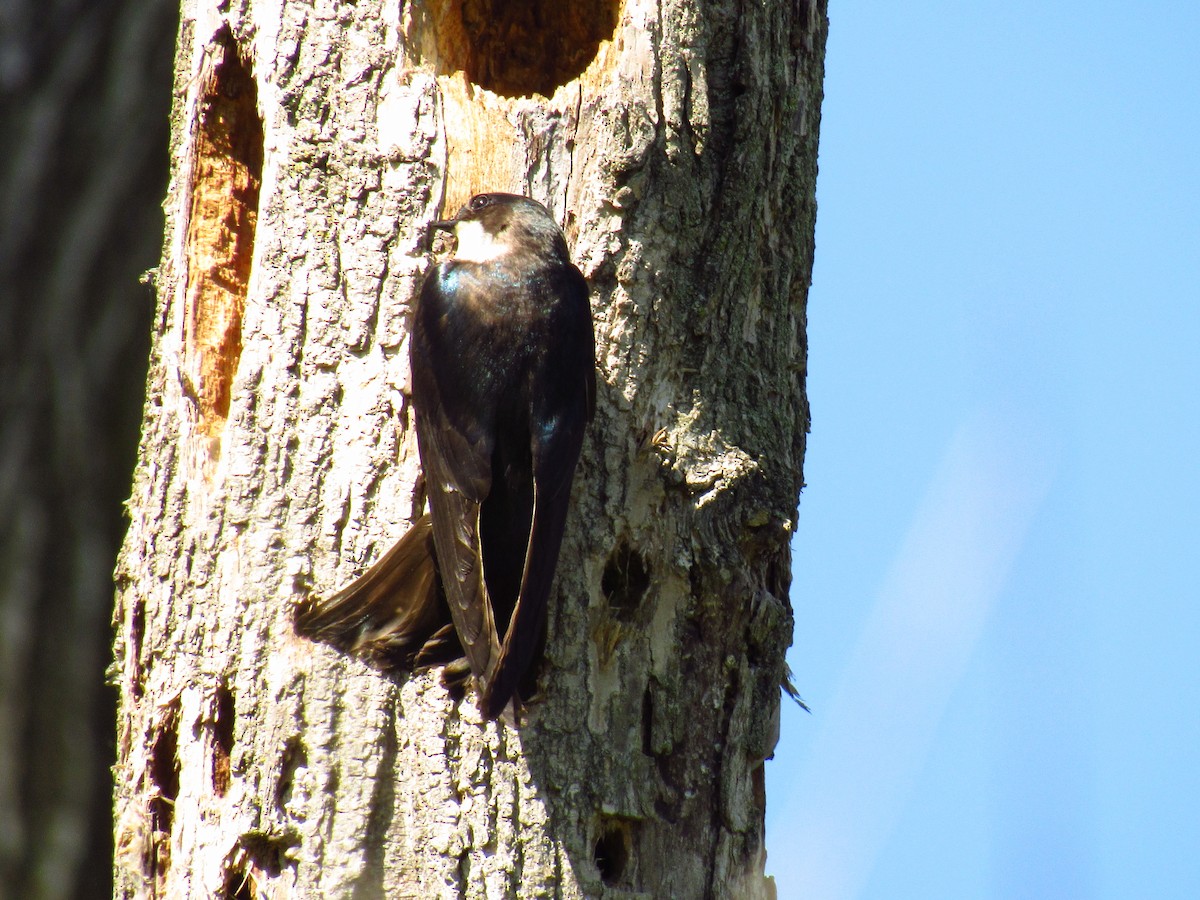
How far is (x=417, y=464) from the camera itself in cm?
217

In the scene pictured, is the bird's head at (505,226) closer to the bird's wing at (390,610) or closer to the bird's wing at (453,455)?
the bird's wing at (453,455)

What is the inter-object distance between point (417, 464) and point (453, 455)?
73 mm

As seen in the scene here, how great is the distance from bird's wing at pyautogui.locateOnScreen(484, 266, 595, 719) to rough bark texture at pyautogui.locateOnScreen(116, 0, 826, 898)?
3.0 inches

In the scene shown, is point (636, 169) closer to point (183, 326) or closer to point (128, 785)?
point (183, 326)

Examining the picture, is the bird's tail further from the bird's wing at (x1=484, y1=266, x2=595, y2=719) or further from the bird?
the bird's wing at (x1=484, y1=266, x2=595, y2=719)

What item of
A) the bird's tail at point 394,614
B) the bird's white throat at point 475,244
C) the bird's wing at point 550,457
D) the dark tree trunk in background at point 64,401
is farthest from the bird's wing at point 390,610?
the dark tree trunk in background at point 64,401

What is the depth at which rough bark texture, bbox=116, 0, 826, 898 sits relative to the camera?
2.01 m

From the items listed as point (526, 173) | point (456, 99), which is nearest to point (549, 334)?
point (526, 173)

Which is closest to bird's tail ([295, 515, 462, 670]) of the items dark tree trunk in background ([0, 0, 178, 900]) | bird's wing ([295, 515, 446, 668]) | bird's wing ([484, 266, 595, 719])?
bird's wing ([295, 515, 446, 668])

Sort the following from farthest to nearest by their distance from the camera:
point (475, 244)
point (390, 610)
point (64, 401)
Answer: point (64, 401) → point (475, 244) → point (390, 610)

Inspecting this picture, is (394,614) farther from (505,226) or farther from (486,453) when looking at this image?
(505,226)

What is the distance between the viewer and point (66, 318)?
258 cm

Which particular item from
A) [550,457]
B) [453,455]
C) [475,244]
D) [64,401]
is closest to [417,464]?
[453,455]

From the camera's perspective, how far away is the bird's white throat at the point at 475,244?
2.17m
